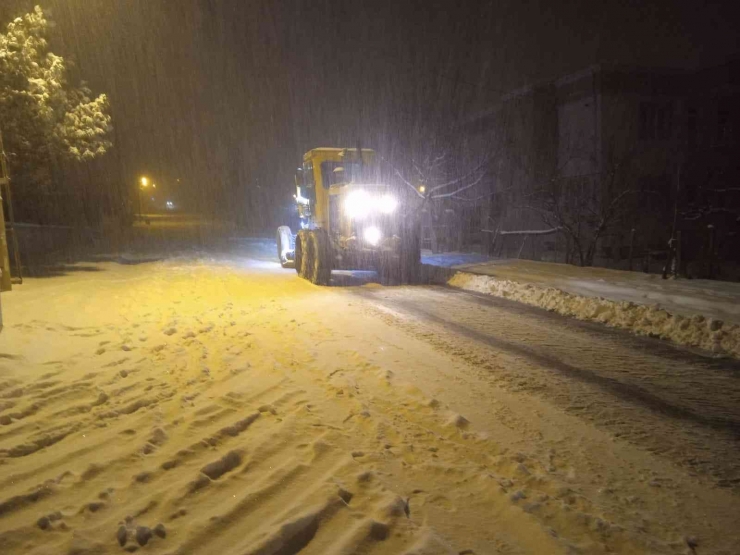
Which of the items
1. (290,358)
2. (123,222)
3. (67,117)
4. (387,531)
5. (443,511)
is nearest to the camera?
(387,531)

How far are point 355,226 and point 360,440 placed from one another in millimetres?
10009

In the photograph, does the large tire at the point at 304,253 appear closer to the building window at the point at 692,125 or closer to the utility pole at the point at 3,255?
the utility pole at the point at 3,255

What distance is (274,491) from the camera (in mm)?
3338

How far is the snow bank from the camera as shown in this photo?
7004 millimetres

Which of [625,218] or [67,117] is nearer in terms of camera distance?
[67,117]

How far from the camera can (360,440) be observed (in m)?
4.08

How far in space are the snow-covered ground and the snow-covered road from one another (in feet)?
1.82

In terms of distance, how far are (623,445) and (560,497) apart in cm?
118

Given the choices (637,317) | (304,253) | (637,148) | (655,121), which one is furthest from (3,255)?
(655,121)

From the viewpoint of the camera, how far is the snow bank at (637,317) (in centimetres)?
700

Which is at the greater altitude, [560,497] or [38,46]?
[38,46]

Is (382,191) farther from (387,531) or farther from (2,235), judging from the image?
(387,531)

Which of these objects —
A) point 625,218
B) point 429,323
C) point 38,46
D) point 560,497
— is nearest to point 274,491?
point 560,497

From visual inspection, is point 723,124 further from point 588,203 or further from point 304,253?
point 304,253
